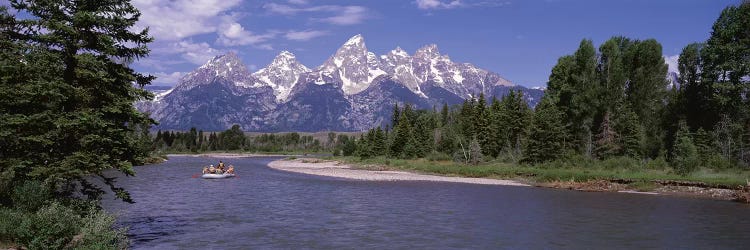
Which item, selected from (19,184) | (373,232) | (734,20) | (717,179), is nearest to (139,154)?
(19,184)

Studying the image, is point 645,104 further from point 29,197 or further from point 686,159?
point 29,197

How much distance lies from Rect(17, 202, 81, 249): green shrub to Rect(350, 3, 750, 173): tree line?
207 ft

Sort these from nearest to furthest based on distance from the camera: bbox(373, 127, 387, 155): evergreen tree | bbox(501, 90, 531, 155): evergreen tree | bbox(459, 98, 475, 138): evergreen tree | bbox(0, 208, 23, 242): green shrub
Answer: bbox(0, 208, 23, 242): green shrub
bbox(501, 90, 531, 155): evergreen tree
bbox(459, 98, 475, 138): evergreen tree
bbox(373, 127, 387, 155): evergreen tree

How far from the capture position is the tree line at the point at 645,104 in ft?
211

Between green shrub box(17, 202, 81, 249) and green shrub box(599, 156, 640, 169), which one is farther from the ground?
green shrub box(599, 156, 640, 169)

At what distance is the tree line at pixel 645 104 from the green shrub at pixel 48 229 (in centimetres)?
6322

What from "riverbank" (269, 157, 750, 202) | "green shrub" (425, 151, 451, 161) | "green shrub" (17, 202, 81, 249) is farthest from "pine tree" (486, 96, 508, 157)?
"green shrub" (17, 202, 81, 249)

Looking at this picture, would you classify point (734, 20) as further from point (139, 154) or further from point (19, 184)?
point (19, 184)

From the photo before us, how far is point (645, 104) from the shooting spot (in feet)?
271

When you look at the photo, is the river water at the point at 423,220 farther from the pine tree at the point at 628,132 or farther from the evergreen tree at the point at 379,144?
the evergreen tree at the point at 379,144

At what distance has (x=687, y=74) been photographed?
270 feet

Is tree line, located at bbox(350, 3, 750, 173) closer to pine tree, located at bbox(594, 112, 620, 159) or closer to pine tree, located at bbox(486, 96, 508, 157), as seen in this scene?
pine tree, located at bbox(594, 112, 620, 159)

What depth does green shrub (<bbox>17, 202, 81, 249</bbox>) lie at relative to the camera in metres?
17.8

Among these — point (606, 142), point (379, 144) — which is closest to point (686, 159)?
point (606, 142)
